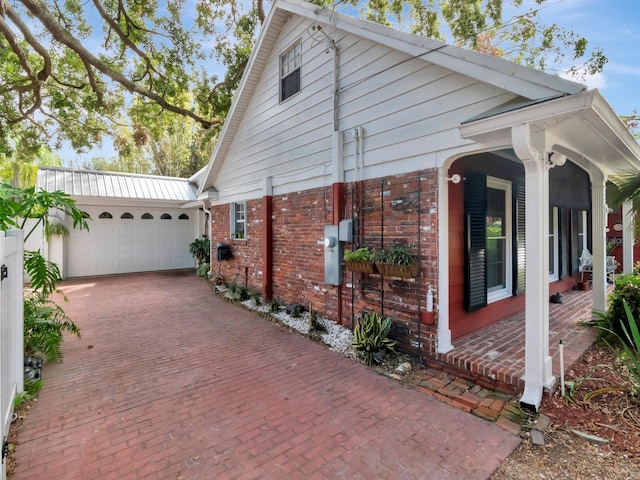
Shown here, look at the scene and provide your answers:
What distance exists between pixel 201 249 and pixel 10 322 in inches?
385

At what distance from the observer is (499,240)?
555cm

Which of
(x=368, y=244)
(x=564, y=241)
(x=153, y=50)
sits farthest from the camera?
(x=153, y=50)

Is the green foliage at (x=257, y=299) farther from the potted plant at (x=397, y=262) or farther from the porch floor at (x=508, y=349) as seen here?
the porch floor at (x=508, y=349)

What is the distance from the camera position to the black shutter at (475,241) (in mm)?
4520

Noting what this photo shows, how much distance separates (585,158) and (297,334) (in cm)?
515

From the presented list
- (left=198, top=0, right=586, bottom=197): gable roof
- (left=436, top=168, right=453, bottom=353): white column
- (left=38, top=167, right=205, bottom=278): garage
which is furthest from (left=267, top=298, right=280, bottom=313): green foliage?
(left=38, top=167, right=205, bottom=278): garage

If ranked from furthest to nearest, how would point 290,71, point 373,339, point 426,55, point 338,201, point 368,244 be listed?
point 290,71 → point 338,201 → point 368,244 → point 373,339 → point 426,55

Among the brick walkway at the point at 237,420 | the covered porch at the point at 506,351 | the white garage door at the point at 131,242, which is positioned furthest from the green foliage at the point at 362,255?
the white garage door at the point at 131,242

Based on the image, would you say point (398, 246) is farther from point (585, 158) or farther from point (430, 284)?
point (585, 158)

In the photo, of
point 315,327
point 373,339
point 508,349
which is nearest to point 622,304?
point 508,349

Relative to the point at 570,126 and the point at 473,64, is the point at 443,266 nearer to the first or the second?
the point at 570,126

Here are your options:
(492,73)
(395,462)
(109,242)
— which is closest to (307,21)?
(492,73)

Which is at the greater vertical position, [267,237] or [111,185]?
[111,185]

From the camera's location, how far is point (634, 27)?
5.89 meters
